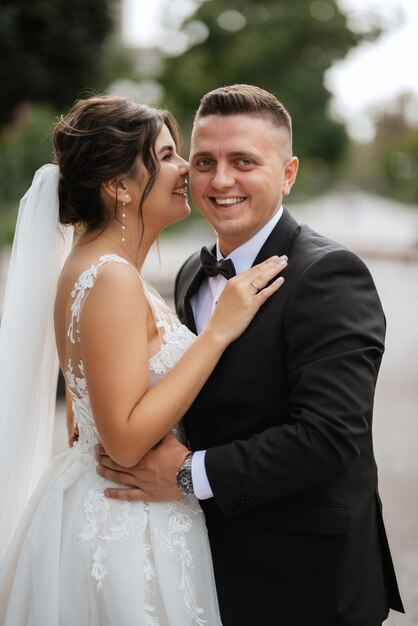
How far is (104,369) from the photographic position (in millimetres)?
2371

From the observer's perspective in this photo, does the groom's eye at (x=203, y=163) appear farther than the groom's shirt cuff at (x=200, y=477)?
Yes

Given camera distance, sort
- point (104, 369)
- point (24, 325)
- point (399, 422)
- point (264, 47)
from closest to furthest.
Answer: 1. point (104, 369)
2. point (24, 325)
3. point (399, 422)
4. point (264, 47)

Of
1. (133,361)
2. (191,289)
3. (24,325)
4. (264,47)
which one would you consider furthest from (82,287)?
(264,47)

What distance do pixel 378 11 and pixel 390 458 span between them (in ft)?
86.0

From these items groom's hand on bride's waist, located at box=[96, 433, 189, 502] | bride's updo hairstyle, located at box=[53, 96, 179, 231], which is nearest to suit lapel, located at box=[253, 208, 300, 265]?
bride's updo hairstyle, located at box=[53, 96, 179, 231]

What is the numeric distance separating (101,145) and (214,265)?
0.59 m

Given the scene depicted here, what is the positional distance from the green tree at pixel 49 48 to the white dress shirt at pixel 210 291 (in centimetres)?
1254

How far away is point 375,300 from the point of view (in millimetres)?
2363

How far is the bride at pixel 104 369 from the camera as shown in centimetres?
240

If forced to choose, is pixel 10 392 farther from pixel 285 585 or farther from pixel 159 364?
pixel 285 585

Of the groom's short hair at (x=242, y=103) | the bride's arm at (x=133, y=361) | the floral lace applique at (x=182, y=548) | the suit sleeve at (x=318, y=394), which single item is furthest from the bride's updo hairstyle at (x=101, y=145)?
the floral lace applique at (x=182, y=548)

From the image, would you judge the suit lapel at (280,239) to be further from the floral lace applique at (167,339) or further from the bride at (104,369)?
the floral lace applique at (167,339)

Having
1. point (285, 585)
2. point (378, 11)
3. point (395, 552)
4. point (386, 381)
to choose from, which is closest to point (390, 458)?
point (395, 552)

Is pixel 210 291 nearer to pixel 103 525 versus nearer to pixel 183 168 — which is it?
pixel 183 168
